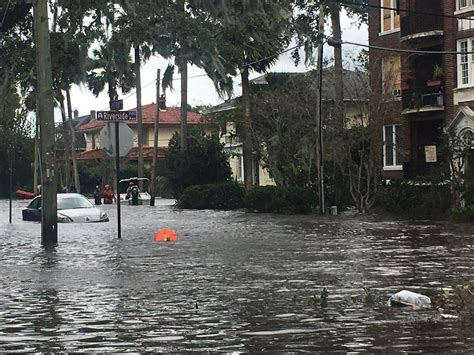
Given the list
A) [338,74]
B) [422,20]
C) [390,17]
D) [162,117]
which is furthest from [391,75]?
[162,117]

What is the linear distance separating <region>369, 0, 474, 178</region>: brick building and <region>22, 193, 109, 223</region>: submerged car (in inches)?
505

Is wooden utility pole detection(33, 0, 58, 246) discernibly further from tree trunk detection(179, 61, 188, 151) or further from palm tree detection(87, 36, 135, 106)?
tree trunk detection(179, 61, 188, 151)

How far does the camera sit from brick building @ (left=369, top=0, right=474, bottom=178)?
146 ft

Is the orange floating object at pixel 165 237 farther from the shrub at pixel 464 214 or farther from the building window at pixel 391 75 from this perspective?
the building window at pixel 391 75

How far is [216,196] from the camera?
55.6 meters

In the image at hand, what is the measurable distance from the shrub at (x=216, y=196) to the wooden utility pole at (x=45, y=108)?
29952 mm

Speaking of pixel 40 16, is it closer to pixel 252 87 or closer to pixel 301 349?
pixel 301 349

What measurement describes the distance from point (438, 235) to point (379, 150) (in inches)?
668

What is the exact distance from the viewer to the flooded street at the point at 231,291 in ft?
34.4

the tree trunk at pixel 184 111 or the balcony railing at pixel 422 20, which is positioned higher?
the balcony railing at pixel 422 20

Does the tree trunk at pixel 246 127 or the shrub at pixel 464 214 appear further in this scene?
the tree trunk at pixel 246 127

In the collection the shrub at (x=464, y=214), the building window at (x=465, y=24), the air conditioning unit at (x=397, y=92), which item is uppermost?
the building window at (x=465, y=24)

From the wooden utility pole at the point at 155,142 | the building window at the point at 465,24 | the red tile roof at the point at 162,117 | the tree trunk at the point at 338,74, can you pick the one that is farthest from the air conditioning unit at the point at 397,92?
the red tile roof at the point at 162,117

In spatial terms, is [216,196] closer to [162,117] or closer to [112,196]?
[112,196]
